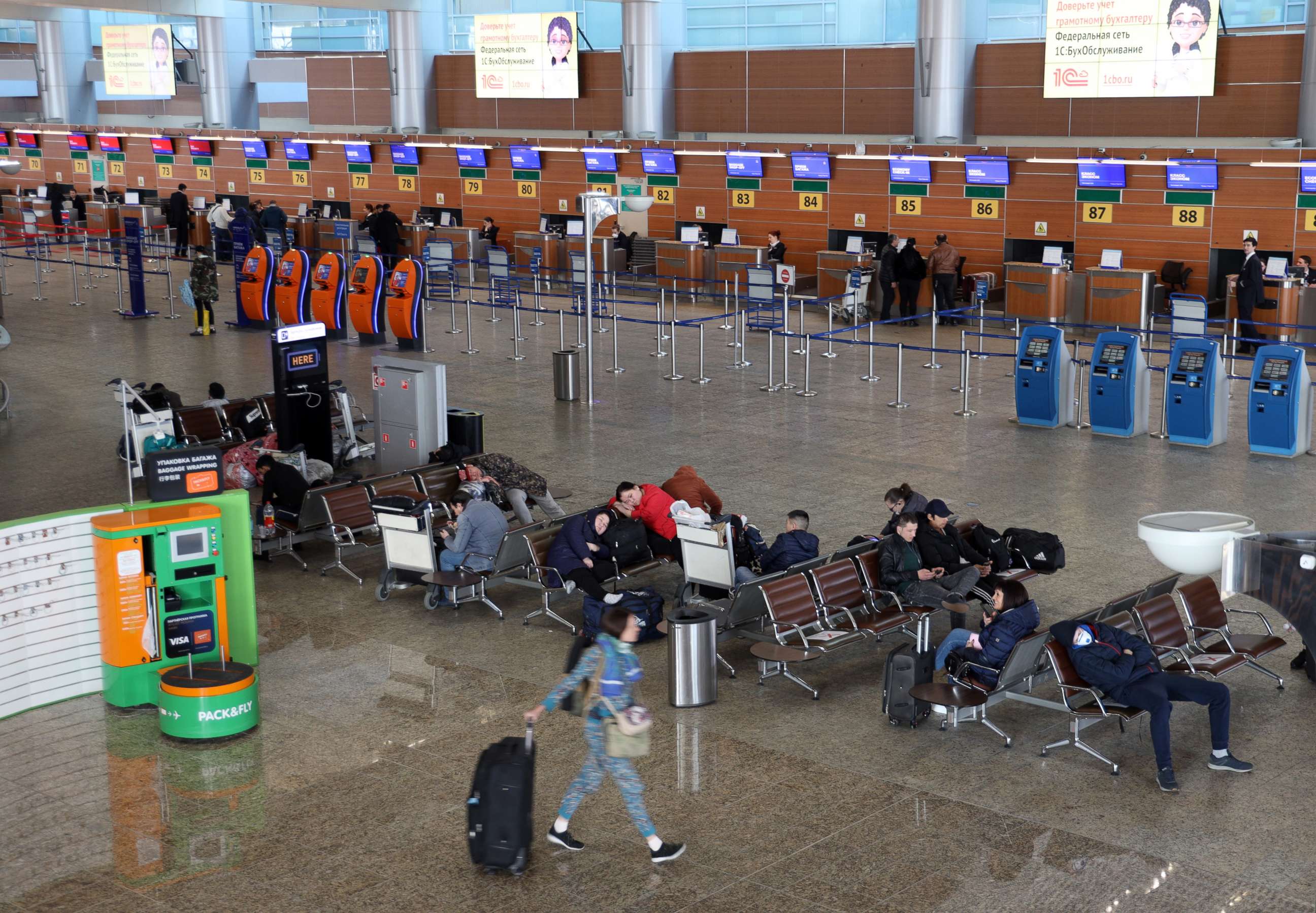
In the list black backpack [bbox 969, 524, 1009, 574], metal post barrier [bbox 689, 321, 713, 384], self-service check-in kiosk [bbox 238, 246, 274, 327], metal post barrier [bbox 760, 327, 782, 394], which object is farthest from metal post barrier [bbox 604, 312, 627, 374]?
black backpack [bbox 969, 524, 1009, 574]

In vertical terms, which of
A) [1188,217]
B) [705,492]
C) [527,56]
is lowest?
[705,492]

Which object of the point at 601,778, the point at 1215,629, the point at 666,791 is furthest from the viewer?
the point at 1215,629

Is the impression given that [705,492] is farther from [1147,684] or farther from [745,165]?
[745,165]

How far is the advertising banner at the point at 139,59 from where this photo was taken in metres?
38.9

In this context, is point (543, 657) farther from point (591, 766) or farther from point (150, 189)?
point (150, 189)

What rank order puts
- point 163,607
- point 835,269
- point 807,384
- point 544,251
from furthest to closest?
point 544,251, point 835,269, point 807,384, point 163,607

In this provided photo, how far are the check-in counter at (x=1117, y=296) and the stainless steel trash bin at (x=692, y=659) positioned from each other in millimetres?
14589

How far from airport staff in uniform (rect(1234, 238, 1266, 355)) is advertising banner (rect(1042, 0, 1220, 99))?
290cm

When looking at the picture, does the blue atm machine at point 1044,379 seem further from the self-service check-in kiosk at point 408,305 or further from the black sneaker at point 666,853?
the black sneaker at point 666,853

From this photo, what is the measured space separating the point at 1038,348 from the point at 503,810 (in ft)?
36.1

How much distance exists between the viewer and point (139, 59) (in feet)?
130

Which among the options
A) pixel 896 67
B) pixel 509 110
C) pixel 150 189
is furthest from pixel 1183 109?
pixel 150 189

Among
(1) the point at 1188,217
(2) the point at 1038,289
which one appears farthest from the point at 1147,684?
(2) the point at 1038,289

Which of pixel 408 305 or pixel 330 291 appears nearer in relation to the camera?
pixel 408 305
